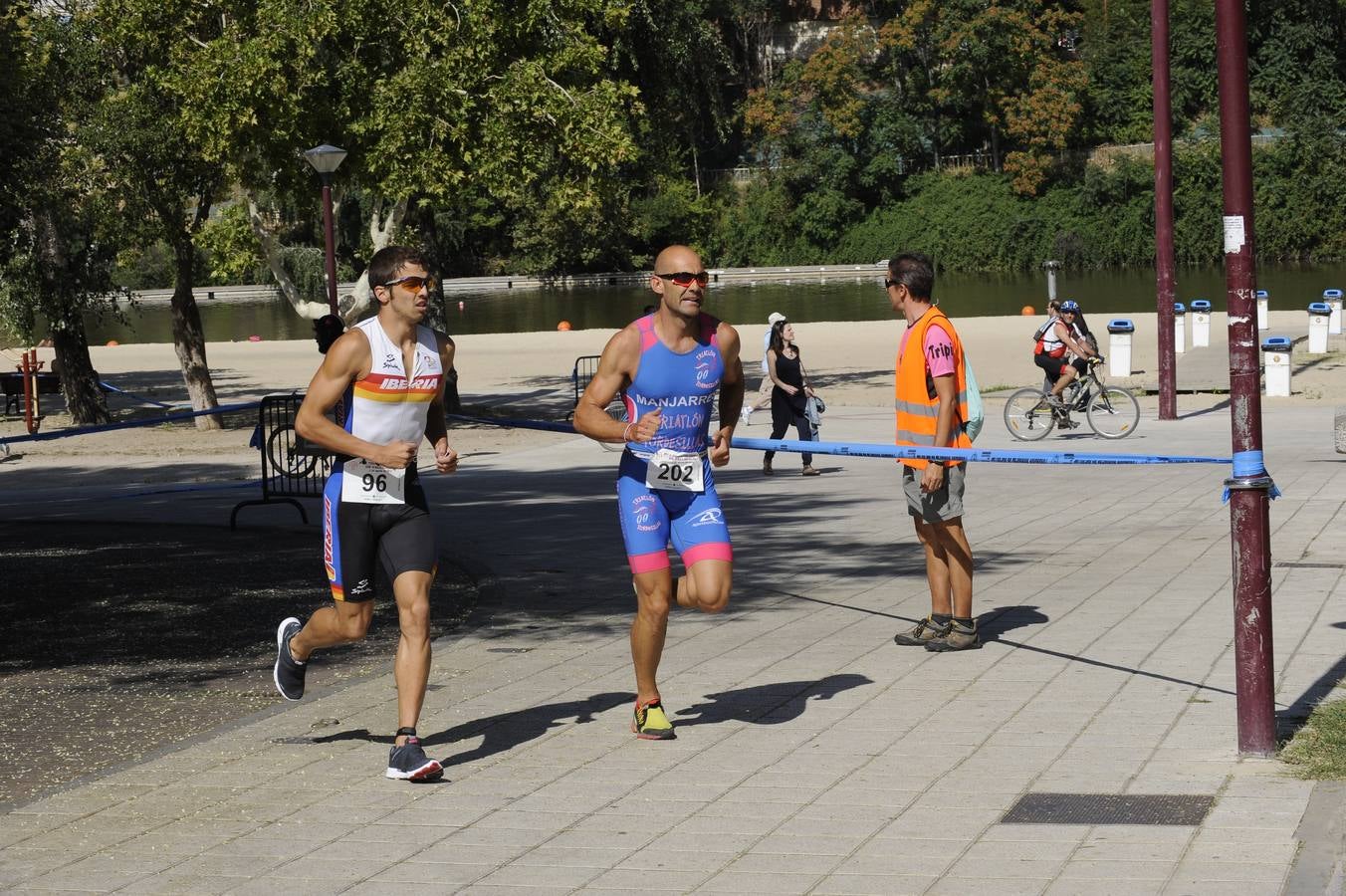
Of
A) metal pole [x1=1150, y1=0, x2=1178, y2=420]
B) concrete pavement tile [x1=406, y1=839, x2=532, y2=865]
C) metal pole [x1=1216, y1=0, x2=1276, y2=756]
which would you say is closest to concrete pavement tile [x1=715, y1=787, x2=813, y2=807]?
concrete pavement tile [x1=406, y1=839, x2=532, y2=865]

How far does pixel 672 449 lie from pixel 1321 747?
8.44 ft

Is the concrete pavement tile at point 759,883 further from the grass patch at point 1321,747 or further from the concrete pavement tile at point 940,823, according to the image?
the grass patch at point 1321,747

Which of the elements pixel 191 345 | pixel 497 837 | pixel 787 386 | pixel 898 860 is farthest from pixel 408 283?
pixel 191 345

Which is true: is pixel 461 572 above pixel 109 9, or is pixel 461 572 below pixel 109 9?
below

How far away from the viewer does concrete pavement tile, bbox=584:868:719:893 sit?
16.8ft

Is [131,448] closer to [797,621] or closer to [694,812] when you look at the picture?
[797,621]

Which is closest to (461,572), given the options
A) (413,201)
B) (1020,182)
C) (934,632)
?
(934,632)

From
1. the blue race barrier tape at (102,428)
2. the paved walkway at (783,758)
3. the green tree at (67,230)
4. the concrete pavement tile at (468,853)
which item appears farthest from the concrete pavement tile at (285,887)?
the green tree at (67,230)

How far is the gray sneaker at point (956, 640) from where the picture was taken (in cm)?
851

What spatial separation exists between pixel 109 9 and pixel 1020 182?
66.5 metres

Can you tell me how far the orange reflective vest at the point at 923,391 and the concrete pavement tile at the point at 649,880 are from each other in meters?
3.53

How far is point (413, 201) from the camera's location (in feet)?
88.9

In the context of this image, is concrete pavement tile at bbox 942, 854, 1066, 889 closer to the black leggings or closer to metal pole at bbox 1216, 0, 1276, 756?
metal pole at bbox 1216, 0, 1276, 756

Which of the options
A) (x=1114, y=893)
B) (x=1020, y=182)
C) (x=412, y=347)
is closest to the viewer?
(x=1114, y=893)
